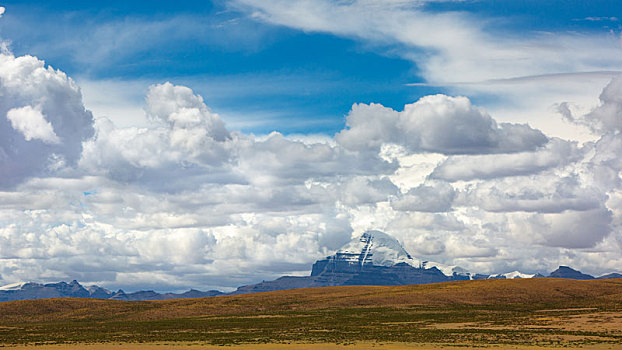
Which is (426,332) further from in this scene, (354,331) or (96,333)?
(96,333)

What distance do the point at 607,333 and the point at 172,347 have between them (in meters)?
62.7

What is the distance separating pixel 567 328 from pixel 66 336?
84931mm

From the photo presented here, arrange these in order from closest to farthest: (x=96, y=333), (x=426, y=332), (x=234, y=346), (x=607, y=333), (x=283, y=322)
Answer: (x=234, y=346) < (x=607, y=333) < (x=426, y=332) < (x=96, y=333) < (x=283, y=322)

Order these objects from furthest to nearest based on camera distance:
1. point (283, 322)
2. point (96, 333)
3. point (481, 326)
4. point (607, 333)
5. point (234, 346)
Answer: point (283, 322) < point (96, 333) < point (481, 326) < point (607, 333) < point (234, 346)

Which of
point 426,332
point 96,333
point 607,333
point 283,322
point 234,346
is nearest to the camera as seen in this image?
point 234,346

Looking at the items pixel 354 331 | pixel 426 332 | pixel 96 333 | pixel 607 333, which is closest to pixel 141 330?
pixel 96 333

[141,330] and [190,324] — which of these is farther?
[190,324]

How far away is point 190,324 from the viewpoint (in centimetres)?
16450

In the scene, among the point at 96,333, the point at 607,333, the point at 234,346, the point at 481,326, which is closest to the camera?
the point at 234,346

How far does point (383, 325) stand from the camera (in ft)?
476

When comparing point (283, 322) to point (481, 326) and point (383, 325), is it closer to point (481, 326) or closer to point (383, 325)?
point (383, 325)

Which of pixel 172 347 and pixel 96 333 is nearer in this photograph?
pixel 172 347

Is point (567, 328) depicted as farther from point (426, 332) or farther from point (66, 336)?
point (66, 336)

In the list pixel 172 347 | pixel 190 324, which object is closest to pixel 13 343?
pixel 172 347
